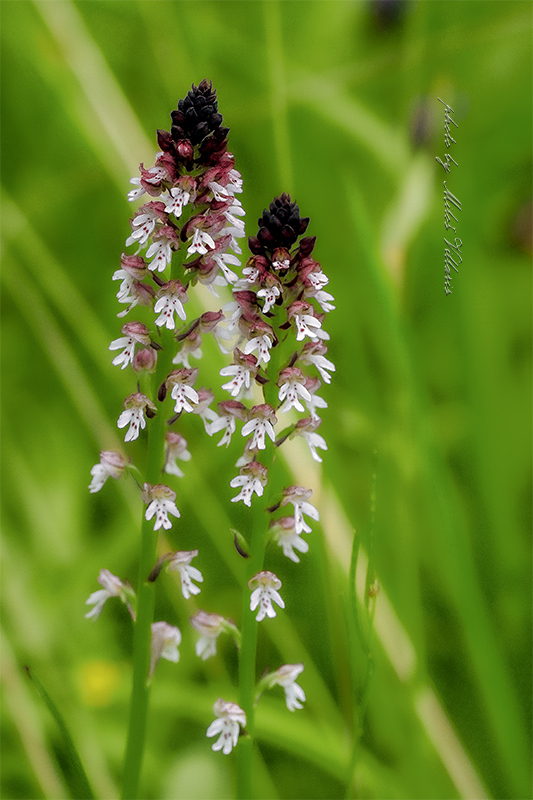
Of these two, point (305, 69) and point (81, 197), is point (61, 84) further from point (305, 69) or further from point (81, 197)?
point (305, 69)

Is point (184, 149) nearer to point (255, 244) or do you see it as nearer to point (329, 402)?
point (255, 244)

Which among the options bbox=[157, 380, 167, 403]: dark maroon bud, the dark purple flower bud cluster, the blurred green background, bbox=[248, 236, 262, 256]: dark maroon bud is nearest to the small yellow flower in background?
the blurred green background

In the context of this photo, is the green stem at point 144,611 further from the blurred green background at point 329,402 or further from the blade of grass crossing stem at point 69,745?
the blurred green background at point 329,402

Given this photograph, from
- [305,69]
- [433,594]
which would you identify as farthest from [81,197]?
[433,594]

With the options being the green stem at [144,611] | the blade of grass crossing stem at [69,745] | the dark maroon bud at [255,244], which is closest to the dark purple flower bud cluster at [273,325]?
→ the dark maroon bud at [255,244]

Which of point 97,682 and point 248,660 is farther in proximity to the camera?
point 97,682

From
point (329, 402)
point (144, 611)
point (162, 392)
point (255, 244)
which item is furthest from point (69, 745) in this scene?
point (329, 402)

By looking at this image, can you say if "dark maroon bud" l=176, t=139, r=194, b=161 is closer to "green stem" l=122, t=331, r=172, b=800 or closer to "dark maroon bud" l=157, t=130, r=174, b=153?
"dark maroon bud" l=157, t=130, r=174, b=153
